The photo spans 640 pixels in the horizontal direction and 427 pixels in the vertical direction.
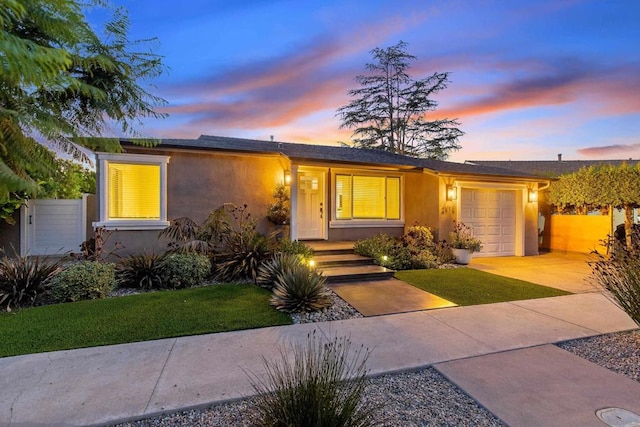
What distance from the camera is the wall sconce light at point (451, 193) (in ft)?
33.9

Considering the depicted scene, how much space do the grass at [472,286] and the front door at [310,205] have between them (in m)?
3.26

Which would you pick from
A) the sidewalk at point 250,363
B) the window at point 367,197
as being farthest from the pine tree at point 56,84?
the window at point 367,197

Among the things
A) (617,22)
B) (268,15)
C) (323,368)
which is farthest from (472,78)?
(323,368)

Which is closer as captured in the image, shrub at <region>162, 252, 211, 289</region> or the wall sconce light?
shrub at <region>162, 252, 211, 289</region>

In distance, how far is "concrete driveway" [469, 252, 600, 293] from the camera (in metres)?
7.27

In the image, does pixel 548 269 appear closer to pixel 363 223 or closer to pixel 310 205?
pixel 363 223

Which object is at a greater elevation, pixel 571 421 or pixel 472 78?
pixel 472 78

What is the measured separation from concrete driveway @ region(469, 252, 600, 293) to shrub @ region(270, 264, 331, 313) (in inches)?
214

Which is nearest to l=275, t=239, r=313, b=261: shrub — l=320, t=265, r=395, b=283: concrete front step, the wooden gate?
l=320, t=265, r=395, b=283: concrete front step

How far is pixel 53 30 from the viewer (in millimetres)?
A: 1862

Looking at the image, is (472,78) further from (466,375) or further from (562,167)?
(562,167)

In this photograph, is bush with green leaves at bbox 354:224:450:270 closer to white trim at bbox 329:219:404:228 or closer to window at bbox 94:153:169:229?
white trim at bbox 329:219:404:228

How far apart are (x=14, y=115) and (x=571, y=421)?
14.4 feet

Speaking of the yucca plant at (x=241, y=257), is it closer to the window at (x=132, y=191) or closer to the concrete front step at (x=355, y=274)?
the concrete front step at (x=355, y=274)
